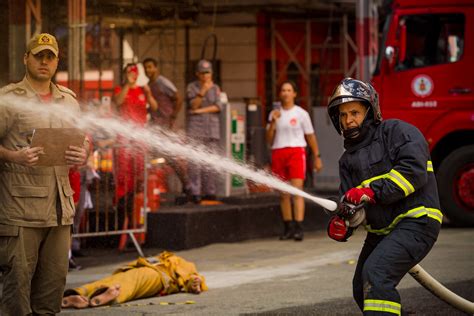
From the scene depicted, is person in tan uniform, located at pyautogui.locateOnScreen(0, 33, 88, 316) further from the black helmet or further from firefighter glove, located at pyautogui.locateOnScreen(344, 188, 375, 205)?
firefighter glove, located at pyautogui.locateOnScreen(344, 188, 375, 205)

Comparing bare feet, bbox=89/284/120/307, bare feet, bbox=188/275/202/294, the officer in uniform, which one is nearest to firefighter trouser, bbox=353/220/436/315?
the officer in uniform

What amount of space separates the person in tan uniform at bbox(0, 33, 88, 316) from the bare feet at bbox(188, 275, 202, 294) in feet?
7.72

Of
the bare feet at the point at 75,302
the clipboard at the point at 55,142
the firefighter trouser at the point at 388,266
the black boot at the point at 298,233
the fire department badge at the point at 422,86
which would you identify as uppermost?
the fire department badge at the point at 422,86

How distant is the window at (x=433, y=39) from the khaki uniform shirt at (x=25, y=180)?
8.30 metres

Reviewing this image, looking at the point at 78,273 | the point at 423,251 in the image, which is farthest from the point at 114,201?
the point at 423,251

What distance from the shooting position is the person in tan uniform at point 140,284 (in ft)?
27.0

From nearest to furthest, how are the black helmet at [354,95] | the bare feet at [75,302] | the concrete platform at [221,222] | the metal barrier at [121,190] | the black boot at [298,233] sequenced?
the black helmet at [354,95]
the bare feet at [75,302]
the metal barrier at [121,190]
the concrete platform at [221,222]
the black boot at [298,233]

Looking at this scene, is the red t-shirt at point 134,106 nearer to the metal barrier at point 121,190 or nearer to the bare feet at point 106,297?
the metal barrier at point 121,190

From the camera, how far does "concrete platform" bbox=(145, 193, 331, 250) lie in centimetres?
1213

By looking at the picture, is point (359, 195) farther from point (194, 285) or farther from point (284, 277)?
point (284, 277)

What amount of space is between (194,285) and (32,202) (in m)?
2.63

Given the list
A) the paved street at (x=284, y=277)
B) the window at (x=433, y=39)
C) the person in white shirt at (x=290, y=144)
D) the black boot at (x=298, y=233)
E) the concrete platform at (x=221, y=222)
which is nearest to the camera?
the paved street at (x=284, y=277)

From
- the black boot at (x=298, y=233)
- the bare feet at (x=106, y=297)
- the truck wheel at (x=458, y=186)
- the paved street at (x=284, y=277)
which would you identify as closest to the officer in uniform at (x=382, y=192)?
the paved street at (x=284, y=277)

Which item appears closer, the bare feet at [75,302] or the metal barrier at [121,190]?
the bare feet at [75,302]
